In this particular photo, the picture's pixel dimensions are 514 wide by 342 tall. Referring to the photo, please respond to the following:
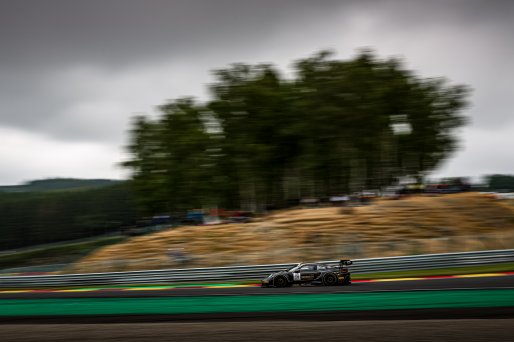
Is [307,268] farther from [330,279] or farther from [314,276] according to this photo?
[330,279]

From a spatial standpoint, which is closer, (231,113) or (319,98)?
(319,98)

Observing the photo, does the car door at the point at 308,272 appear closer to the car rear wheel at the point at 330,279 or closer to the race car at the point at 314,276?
the race car at the point at 314,276

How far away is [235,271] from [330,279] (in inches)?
194

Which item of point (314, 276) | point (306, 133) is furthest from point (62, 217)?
point (314, 276)

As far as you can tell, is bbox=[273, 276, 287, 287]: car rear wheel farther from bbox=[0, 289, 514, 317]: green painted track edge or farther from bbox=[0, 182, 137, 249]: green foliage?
bbox=[0, 182, 137, 249]: green foliage

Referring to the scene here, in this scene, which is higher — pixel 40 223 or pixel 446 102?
pixel 446 102

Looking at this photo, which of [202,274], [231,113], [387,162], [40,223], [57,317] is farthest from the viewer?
[40,223]

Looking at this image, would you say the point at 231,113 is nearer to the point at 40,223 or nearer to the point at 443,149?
the point at 443,149

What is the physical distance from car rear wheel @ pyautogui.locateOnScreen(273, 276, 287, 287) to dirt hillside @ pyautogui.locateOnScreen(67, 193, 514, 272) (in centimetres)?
572

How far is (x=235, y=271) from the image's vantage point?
18.4m

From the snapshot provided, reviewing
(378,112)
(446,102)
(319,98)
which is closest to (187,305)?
(319,98)

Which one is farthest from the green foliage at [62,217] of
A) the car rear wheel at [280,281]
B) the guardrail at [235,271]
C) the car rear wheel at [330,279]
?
the car rear wheel at [330,279]

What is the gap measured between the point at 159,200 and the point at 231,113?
11775 millimetres

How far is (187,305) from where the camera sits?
38.9 ft
